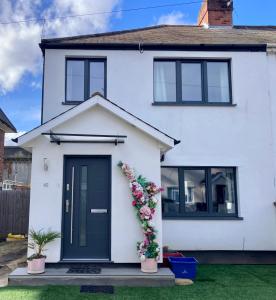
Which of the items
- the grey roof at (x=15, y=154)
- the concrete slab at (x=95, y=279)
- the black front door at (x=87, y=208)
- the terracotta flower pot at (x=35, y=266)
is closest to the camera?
the concrete slab at (x=95, y=279)

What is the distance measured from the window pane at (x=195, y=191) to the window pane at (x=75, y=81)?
4.11m

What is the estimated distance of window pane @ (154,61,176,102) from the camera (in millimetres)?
10523

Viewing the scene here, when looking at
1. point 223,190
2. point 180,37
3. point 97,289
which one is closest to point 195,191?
point 223,190

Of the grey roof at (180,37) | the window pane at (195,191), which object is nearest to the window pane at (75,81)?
the grey roof at (180,37)

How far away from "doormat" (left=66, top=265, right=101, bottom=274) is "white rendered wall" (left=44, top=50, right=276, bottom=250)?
2796 mm

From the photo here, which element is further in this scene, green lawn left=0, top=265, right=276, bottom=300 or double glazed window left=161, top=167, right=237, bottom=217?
double glazed window left=161, top=167, right=237, bottom=217

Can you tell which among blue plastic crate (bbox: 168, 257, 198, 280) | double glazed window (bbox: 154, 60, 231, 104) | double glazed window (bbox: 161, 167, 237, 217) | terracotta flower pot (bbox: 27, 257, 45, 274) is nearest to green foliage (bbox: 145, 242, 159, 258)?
blue plastic crate (bbox: 168, 257, 198, 280)

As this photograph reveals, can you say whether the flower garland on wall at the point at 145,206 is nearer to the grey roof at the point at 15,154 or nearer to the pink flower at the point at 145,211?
the pink flower at the point at 145,211

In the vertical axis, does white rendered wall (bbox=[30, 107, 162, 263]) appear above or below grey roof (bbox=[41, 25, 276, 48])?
below

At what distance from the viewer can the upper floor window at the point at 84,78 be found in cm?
1042

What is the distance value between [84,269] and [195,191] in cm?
417

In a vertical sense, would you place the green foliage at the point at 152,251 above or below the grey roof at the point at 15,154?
below

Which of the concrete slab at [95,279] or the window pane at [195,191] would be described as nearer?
the concrete slab at [95,279]

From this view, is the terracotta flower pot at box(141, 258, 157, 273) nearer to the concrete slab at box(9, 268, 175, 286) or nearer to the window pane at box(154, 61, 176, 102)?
the concrete slab at box(9, 268, 175, 286)
